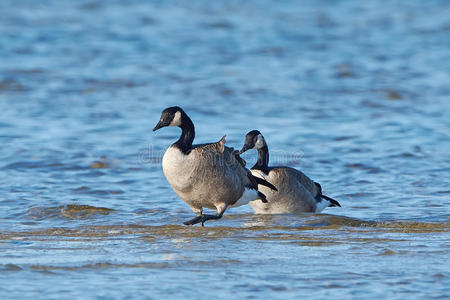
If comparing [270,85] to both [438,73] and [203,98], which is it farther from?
[438,73]

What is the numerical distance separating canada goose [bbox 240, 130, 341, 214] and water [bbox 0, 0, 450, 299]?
0.86ft

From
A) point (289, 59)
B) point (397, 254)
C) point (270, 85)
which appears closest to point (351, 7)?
point (289, 59)

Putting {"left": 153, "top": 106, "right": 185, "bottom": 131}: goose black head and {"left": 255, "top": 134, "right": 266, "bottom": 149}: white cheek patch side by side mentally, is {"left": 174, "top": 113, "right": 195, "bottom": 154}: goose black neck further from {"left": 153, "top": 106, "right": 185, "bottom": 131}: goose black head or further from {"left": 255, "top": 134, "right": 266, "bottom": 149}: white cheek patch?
{"left": 255, "top": 134, "right": 266, "bottom": 149}: white cheek patch

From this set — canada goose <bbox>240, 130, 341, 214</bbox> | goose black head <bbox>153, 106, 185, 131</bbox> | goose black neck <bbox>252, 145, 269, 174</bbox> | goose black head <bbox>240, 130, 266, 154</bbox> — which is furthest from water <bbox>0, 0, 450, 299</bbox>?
goose black head <bbox>153, 106, 185, 131</bbox>

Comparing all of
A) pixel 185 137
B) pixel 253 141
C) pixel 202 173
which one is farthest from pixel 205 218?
pixel 253 141

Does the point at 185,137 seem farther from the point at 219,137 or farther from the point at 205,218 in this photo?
the point at 219,137

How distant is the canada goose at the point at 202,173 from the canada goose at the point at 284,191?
1.44 feet

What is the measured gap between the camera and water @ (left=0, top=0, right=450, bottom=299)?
613cm

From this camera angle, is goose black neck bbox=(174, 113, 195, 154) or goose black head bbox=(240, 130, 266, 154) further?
goose black head bbox=(240, 130, 266, 154)

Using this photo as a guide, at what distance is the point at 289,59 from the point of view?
2027 centimetres

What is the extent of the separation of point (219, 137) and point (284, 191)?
4.24 m

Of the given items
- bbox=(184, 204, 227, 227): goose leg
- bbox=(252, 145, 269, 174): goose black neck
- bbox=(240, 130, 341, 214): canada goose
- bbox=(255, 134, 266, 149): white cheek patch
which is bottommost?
bbox=(184, 204, 227, 227): goose leg

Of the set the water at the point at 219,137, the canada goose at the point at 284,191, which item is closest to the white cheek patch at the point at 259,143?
the canada goose at the point at 284,191

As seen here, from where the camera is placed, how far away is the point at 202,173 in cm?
814
